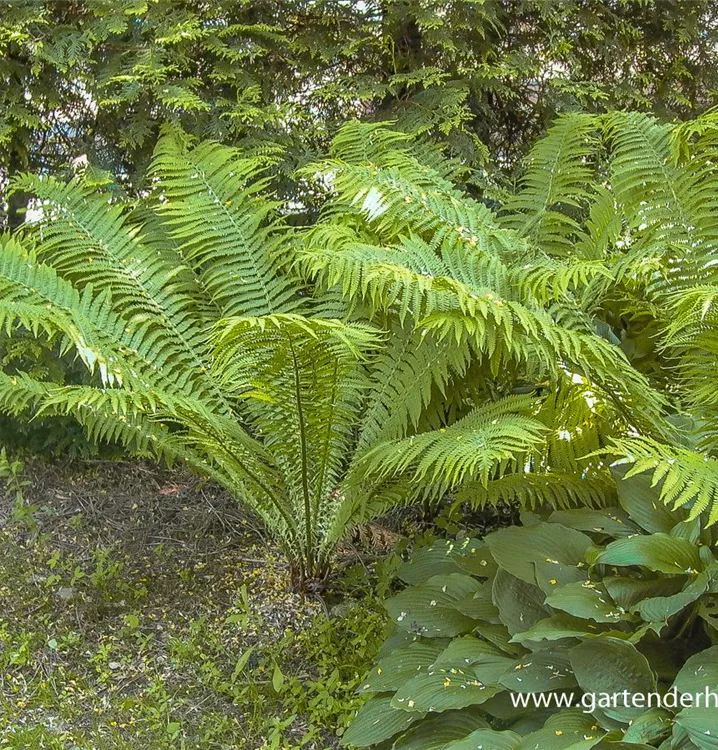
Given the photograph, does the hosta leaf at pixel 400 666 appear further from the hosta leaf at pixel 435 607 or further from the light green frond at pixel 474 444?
the light green frond at pixel 474 444

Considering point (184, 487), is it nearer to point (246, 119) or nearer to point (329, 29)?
point (246, 119)

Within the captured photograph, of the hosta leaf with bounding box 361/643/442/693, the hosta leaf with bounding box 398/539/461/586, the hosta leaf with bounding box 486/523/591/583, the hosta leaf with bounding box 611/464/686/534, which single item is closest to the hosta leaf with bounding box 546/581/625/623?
the hosta leaf with bounding box 486/523/591/583

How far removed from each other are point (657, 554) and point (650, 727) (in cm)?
31

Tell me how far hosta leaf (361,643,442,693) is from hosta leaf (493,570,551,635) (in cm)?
19

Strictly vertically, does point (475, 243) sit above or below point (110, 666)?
above

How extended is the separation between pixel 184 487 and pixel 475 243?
1.43 m

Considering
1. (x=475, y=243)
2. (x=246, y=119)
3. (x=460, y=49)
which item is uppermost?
(x=460, y=49)

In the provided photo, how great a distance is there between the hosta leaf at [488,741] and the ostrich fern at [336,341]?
479mm

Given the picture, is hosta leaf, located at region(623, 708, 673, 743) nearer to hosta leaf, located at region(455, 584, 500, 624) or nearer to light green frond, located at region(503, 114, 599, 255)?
hosta leaf, located at region(455, 584, 500, 624)

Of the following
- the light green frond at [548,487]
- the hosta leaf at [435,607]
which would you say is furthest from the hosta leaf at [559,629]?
the light green frond at [548,487]

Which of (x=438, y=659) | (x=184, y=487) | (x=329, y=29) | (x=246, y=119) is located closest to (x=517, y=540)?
(x=438, y=659)

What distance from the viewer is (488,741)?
1266 millimetres

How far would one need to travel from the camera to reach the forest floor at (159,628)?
1.64m

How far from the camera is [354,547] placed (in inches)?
87.3
